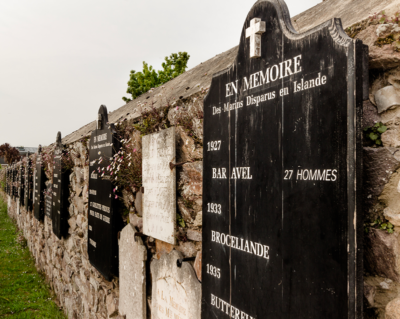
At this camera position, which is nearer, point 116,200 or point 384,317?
point 384,317

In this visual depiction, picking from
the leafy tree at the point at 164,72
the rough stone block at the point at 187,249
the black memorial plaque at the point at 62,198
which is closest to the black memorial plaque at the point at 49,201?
the black memorial plaque at the point at 62,198

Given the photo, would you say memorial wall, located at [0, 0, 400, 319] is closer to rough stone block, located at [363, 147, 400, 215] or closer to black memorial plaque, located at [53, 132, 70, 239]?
rough stone block, located at [363, 147, 400, 215]

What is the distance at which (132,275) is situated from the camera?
301cm

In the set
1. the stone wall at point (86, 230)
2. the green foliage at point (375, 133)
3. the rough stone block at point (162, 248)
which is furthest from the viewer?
the rough stone block at point (162, 248)

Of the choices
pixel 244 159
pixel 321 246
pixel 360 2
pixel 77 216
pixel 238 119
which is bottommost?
pixel 77 216

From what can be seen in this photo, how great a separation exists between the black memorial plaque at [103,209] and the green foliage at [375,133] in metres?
2.77

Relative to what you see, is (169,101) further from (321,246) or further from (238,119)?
(321,246)

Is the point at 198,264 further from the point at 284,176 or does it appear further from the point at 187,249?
the point at 284,176

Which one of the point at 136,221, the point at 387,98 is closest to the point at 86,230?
the point at 136,221

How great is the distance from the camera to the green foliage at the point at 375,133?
1.19 meters

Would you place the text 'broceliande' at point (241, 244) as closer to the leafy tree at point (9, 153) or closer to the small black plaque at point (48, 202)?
the small black plaque at point (48, 202)

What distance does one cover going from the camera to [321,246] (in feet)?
3.83

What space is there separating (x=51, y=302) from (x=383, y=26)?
685 cm

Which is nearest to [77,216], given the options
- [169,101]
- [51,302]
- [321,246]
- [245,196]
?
[51,302]
